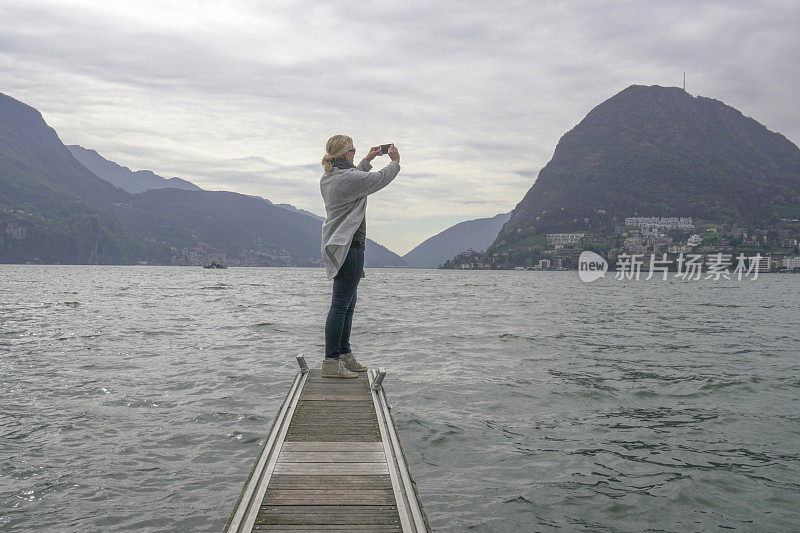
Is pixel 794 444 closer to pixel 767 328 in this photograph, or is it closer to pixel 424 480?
pixel 424 480

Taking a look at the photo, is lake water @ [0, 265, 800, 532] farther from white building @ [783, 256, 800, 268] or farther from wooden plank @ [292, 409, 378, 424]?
white building @ [783, 256, 800, 268]

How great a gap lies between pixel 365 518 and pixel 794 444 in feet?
25.9

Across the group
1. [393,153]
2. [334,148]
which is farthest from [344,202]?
[393,153]

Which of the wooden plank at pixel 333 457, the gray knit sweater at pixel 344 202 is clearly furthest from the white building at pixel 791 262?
the wooden plank at pixel 333 457

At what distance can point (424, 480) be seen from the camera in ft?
23.5

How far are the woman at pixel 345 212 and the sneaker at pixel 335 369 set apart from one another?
0.79 meters

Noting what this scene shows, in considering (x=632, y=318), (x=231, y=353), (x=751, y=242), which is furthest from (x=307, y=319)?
(x=751, y=242)

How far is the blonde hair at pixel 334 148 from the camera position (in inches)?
297

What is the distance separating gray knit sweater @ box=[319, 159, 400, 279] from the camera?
24.1 ft

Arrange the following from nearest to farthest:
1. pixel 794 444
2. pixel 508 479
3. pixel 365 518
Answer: pixel 365 518, pixel 508 479, pixel 794 444

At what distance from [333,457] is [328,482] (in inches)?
23.9

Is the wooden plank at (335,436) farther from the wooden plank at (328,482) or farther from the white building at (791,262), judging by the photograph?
the white building at (791,262)
